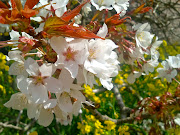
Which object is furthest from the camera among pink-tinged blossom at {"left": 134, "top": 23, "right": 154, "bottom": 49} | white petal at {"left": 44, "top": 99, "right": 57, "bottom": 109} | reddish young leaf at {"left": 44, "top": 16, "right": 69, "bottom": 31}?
pink-tinged blossom at {"left": 134, "top": 23, "right": 154, "bottom": 49}

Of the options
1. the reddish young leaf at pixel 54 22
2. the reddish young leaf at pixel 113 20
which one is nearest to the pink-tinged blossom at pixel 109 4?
the reddish young leaf at pixel 113 20

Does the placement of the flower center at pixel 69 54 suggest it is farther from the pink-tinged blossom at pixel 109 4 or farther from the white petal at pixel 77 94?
the pink-tinged blossom at pixel 109 4

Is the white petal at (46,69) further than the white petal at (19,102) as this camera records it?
No

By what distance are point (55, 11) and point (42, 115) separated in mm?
352

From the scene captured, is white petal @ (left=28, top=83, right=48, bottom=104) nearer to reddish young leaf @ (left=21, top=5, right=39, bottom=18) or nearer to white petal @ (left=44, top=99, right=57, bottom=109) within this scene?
white petal @ (left=44, top=99, right=57, bottom=109)

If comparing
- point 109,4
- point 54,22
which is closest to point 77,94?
point 54,22

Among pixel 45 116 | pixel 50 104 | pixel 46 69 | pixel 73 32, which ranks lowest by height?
pixel 45 116

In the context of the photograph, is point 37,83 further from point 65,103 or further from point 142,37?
point 142,37

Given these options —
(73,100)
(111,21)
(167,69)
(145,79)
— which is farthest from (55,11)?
(145,79)

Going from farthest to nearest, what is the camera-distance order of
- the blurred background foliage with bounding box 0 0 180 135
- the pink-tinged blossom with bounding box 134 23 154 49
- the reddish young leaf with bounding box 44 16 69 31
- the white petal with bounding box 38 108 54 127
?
the blurred background foliage with bounding box 0 0 180 135, the pink-tinged blossom with bounding box 134 23 154 49, the white petal with bounding box 38 108 54 127, the reddish young leaf with bounding box 44 16 69 31

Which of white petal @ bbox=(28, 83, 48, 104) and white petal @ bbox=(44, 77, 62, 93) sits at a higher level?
white petal @ bbox=(44, 77, 62, 93)

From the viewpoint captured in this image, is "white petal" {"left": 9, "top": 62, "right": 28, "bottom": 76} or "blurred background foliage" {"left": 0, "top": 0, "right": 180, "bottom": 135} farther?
"blurred background foliage" {"left": 0, "top": 0, "right": 180, "bottom": 135}

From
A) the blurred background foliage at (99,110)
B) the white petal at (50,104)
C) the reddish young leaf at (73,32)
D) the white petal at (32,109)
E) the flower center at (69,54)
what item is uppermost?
the reddish young leaf at (73,32)

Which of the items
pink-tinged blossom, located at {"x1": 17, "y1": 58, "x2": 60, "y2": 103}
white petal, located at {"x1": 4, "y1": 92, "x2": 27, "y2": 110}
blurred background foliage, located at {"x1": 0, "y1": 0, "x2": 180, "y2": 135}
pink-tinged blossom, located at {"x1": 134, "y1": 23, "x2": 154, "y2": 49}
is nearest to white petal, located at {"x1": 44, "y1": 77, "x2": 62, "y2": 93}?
pink-tinged blossom, located at {"x1": 17, "y1": 58, "x2": 60, "y2": 103}
